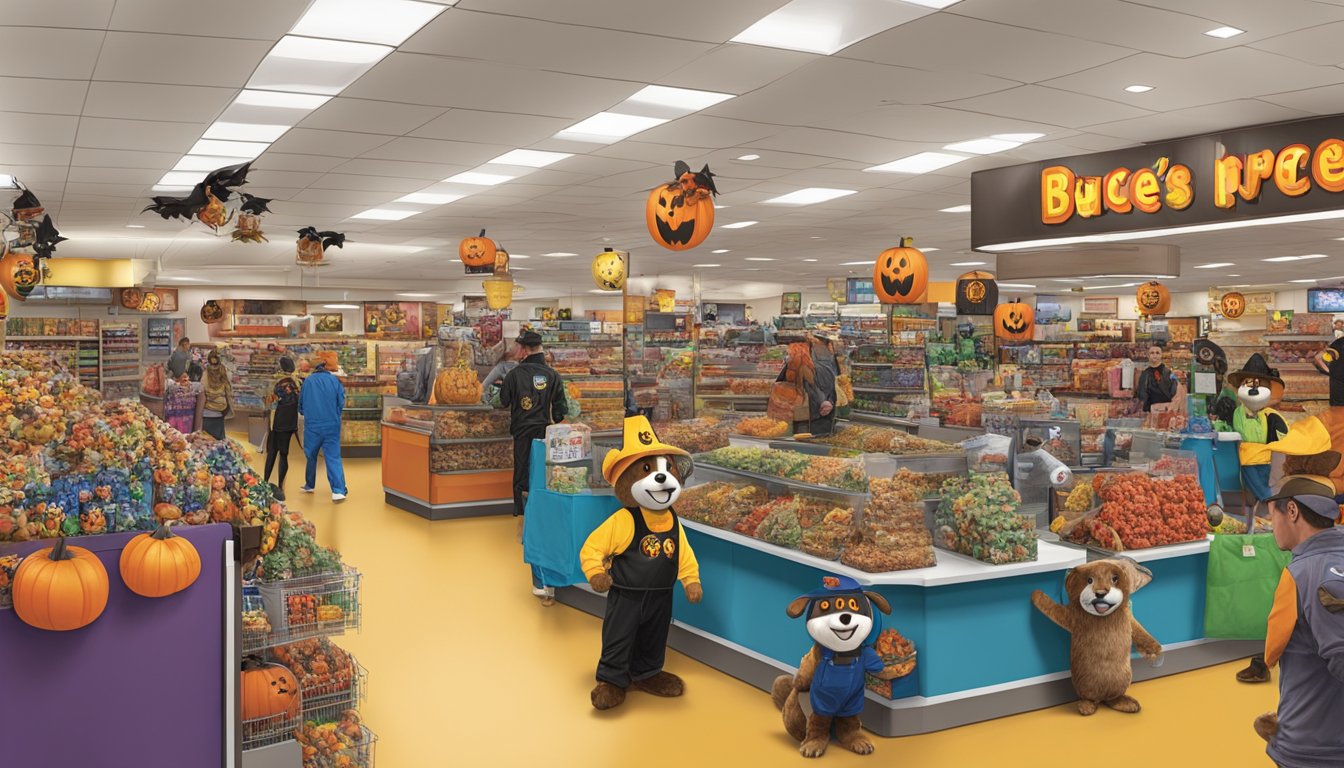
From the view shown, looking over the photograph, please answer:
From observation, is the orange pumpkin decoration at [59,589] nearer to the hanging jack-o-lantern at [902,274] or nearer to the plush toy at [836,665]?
the plush toy at [836,665]

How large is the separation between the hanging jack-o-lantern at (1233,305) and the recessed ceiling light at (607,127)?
2082 centimetres

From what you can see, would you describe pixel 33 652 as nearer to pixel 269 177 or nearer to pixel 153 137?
Answer: pixel 153 137

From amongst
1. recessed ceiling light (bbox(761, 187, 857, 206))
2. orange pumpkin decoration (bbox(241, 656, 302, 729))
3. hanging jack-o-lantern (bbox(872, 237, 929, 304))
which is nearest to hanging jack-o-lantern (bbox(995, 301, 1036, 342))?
hanging jack-o-lantern (bbox(872, 237, 929, 304))

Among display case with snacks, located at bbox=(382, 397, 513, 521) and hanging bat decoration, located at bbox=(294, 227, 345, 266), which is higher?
hanging bat decoration, located at bbox=(294, 227, 345, 266)

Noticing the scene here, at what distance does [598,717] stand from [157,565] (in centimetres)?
267

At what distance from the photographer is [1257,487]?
26.0ft

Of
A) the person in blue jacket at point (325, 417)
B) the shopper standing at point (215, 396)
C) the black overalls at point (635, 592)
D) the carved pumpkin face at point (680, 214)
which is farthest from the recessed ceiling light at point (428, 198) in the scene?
the black overalls at point (635, 592)

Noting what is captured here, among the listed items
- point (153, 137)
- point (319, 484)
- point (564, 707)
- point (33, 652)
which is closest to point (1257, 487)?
point (564, 707)

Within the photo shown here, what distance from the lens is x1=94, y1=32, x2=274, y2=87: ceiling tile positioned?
537 centimetres

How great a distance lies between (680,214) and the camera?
7043 millimetres

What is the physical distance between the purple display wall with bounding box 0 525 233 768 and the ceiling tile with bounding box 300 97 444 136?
4.63 m

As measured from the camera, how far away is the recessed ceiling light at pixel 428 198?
428 inches

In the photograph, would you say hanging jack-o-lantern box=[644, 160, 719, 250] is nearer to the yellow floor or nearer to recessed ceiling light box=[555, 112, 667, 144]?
recessed ceiling light box=[555, 112, 667, 144]

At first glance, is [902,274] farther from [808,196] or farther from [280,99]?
[280,99]
